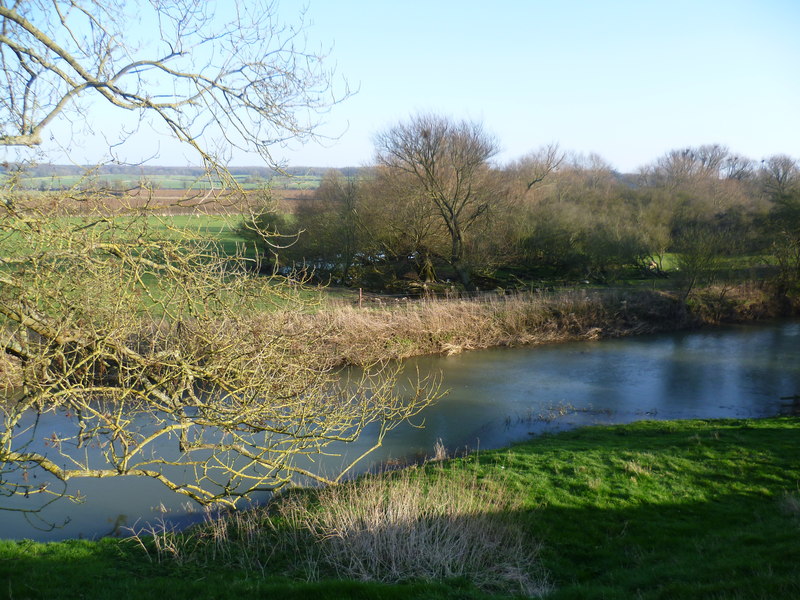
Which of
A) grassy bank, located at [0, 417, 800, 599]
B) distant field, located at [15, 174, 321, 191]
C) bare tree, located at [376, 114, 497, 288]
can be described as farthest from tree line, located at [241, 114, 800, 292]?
distant field, located at [15, 174, 321, 191]

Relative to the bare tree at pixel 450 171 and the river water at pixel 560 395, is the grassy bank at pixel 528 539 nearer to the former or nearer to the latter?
the river water at pixel 560 395

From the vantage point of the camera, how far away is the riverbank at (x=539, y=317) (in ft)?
73.5

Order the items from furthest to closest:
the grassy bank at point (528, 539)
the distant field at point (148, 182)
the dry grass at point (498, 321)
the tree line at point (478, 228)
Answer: the tree line at point (478, 228) → the dry grass at point (498, 321) → the distant field at point (148, 182) → the grassy bank at point (528, 539)

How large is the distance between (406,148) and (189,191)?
25.6m

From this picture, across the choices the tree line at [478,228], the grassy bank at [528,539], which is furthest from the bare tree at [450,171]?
A: the grassy bank at [528,539]

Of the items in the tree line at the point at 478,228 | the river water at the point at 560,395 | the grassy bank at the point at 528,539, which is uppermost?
the tree line at the point at 478,228

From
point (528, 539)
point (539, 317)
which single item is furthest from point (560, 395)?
point (528, 539)

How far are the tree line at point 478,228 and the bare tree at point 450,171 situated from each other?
0.05 metres

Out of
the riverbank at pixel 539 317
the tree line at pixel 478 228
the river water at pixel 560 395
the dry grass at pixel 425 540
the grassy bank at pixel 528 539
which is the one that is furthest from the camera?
the tree line at pixel 478 228

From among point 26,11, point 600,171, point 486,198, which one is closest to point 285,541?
point 26,11

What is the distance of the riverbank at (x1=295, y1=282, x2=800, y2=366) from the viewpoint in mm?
22391

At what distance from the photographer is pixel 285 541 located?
8336 millimetres

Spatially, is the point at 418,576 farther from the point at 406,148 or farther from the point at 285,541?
the point at 406,148

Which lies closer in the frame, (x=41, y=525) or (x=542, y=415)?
(x=41, y=525)
